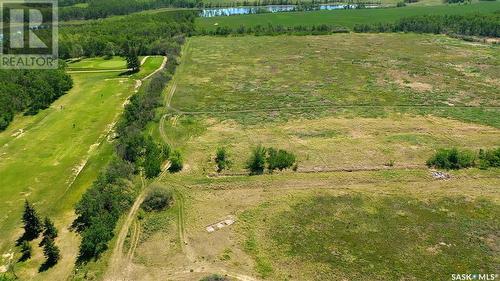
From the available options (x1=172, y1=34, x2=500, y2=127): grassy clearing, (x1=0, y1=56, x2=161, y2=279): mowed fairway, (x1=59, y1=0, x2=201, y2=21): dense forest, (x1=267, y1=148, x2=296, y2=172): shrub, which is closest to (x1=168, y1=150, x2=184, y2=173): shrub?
(x1=0, y1=56, x2=161, y2=279): mowed fairway

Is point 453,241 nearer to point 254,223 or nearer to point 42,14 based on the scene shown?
point 254,223

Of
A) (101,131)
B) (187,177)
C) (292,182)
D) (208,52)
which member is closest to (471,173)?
(292,182)

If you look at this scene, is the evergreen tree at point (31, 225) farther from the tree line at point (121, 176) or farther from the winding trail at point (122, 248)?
the winding trail at point (122, 248)

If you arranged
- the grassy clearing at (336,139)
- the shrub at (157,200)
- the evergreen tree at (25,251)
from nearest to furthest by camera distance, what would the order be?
the evergreen tree at (25,251)
the shrub at (157,200)
the grassy clearing at (336,139)

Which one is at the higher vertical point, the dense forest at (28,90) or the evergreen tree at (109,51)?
the evergreen tree at (109,51)

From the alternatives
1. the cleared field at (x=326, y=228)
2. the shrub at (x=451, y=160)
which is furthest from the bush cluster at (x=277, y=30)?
the cleared field at (x=326, y=228)

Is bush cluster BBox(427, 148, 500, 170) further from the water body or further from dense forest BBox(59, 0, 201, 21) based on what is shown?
dense forest BBox(59, 0, 201, 21)
